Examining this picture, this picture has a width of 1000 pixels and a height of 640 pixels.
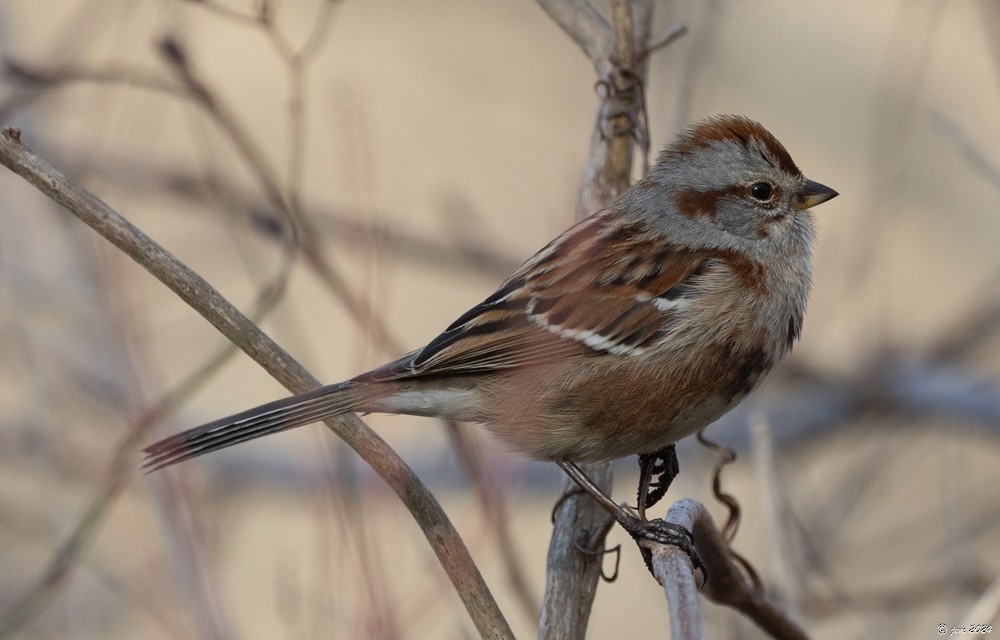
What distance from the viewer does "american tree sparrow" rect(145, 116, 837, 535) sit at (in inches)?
120

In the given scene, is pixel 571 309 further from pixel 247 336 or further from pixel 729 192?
pixel 247 336

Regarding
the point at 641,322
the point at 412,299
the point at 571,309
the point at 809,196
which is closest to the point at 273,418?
the point at 571,309

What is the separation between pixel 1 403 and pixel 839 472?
195 inches

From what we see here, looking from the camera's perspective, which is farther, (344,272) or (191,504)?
(344,272)

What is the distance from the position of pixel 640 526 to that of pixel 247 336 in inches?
44.6

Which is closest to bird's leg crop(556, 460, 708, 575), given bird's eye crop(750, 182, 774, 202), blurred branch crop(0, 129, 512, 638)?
blurred branch crop(0, 129, 512, 638)

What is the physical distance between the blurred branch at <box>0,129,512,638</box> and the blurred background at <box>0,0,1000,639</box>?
0.12 meters

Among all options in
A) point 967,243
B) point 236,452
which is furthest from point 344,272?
point 967,243

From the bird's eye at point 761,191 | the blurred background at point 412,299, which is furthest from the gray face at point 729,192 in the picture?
the blurred background at point 412,299

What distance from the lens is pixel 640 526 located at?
9.48ft

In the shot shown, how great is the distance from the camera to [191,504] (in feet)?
8.45

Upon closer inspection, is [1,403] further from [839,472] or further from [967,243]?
[967,243]

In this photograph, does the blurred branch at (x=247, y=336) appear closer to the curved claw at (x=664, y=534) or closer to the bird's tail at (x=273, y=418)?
the bird's tail at (x=273, y=418)

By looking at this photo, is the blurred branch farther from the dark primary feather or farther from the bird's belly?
the bird's belly
